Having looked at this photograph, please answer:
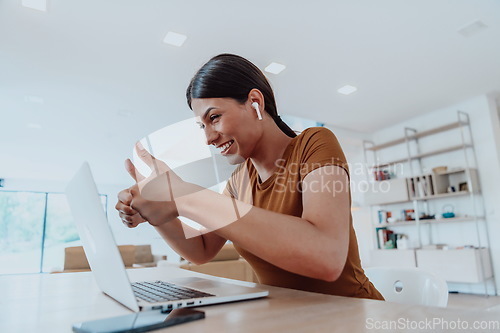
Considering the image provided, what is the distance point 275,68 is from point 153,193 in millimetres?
3095

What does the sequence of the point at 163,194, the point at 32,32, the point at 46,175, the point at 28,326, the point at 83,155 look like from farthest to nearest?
the point at 46,175 < the point at 83,155 < the point at 32,32 < the point at 163,194 < the point at 28,326

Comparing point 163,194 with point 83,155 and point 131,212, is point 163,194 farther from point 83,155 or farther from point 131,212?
point 83,155

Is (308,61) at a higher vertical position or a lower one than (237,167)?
higher

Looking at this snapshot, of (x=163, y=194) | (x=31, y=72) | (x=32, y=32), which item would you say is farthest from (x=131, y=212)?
(x=31, y=72)

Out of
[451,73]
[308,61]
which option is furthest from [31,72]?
[451,73]

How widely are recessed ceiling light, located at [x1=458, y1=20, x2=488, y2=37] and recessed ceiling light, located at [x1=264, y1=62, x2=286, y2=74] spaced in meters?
1.65

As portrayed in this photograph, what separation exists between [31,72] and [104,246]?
370 centimetres

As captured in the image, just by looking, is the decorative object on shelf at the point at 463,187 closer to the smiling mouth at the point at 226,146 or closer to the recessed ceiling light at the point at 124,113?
the smiling mouth at the point at 226,146

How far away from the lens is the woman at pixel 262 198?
549 mm

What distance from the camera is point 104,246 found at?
1.55ft

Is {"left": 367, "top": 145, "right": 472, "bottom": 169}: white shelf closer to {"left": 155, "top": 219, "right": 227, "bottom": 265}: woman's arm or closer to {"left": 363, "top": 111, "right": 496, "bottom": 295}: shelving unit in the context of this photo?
{"left": 363, "top": 111, "right": 496, "bottom": 295}: shelving unit

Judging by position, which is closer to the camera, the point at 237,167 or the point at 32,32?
the point at 237,167

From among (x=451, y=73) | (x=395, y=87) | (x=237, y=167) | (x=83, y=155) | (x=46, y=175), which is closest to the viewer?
(x=237, y=167)

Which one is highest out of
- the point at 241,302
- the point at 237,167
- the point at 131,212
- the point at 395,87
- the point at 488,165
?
the point at 395,87
